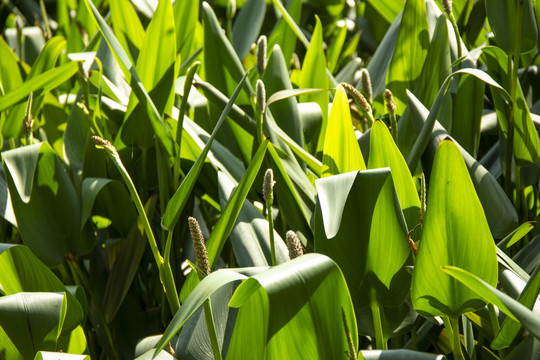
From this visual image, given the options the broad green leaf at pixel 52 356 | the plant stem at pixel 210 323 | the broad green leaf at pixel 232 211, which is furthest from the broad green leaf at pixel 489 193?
the broad green leaf at pixel 52 356

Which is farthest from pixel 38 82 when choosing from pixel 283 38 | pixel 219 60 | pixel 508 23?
pixel 508 23

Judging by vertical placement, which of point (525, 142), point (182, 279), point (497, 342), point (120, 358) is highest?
point (525, 142)

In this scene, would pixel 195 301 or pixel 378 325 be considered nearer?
pixel 195 301

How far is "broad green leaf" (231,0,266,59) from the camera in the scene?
3.84 ft

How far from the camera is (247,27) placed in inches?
46.6

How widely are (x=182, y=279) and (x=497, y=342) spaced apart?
0.44m

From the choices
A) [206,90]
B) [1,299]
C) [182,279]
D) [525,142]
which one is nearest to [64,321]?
[1,299]

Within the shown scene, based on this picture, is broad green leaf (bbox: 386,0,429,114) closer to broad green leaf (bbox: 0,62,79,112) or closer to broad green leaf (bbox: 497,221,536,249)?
broad green leaf (bbox: 497,221,536,249)

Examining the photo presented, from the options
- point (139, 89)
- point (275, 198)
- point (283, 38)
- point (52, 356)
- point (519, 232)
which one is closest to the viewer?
point (52, 356)

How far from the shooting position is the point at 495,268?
53 centimetres

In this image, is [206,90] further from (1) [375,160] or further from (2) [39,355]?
(2) [39,355]

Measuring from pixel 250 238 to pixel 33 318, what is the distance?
0.24 metres

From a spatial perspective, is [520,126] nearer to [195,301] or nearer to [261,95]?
[261,95]

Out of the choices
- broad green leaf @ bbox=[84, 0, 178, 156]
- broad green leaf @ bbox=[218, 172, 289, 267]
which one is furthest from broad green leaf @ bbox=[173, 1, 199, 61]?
broad green leaf @ bbox=[218, 172, 289, 267]
